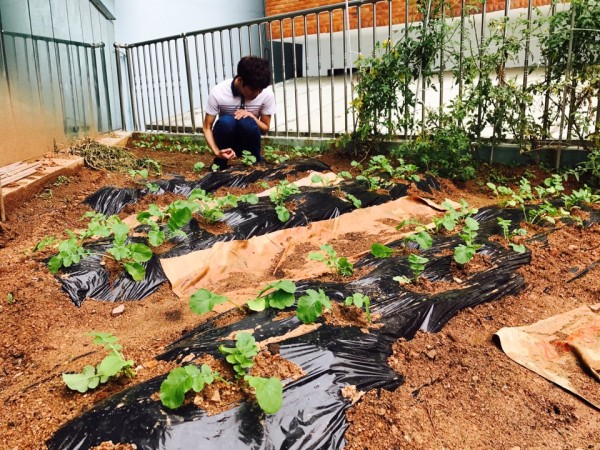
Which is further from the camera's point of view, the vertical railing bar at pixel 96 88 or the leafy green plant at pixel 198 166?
the vertical railing bar at pixel 96 88

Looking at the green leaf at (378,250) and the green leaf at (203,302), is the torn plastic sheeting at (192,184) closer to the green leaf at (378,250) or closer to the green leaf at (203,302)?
the green leaf at (378,250)

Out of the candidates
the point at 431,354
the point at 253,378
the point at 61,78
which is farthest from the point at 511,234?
the point at 61,78

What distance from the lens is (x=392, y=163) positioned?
538 cm

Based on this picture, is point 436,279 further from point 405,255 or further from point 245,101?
point 245,101

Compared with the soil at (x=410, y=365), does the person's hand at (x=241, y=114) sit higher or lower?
higher

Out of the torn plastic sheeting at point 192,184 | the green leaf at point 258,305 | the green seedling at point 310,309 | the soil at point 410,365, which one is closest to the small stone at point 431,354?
the soil at point 410,365

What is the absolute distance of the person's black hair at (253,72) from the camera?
472 centimetres

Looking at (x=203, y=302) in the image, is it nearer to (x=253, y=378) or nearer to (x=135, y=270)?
(x=253, y=378)

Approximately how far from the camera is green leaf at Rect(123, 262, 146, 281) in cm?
277

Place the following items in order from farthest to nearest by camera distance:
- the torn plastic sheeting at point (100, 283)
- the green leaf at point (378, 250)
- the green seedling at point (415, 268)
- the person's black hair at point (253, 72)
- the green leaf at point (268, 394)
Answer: the person's black hair at point (253, 72) → the torn plastic sheeting at point (100, 283) → the green leaf at point (378, 250) → the green seedling at point (415, 268) → the green leaf at point (268, 394)

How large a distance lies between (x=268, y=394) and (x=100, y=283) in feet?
5.84

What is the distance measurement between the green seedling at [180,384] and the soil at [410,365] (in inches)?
2.6

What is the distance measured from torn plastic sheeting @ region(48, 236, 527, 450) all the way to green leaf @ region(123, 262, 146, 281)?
86 cm

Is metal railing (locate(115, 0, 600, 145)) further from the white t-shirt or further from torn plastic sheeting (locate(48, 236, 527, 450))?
torn plastic sheeting (locate(48, 236, 527, 450))
